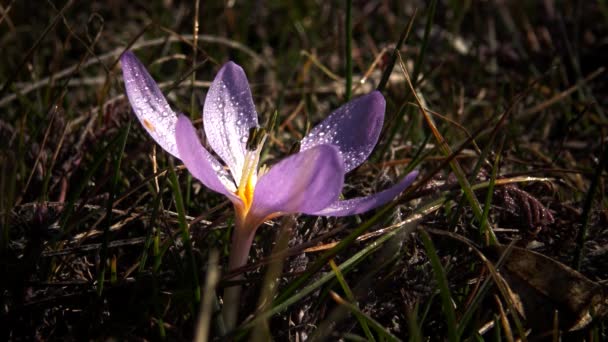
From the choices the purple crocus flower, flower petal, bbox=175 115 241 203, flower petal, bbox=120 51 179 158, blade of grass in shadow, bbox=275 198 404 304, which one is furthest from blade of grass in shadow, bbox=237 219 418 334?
flower petal, bbox=120 51 179 158

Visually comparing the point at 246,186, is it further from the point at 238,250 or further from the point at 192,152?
the point at 192,152

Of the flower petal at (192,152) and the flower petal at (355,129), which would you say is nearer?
the flower petal at (192,152)

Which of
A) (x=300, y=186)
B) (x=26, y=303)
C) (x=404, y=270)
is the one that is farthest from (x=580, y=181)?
(x=26, y=303)

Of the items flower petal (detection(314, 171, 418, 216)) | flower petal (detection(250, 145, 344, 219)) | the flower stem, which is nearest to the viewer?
flower petal (detection(250, 145, 344, 219))

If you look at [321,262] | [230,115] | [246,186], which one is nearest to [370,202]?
[321,262]

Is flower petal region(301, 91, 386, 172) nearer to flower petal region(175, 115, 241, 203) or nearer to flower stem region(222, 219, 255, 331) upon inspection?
flower stem region(222, 219, 255, 331)

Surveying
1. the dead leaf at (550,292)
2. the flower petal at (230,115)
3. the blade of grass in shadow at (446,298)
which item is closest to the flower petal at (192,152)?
the flower petal at (230,115)

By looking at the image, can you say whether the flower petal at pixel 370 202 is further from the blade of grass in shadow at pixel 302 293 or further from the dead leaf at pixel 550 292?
the dead leaf at pixel 550 292

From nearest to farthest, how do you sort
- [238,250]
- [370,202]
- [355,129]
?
[370,202]
[238,250]
[355,129]
